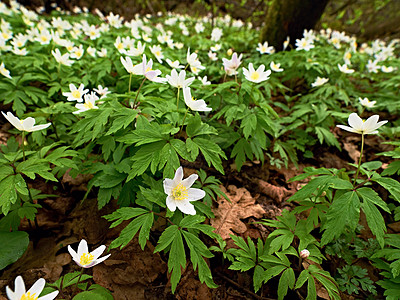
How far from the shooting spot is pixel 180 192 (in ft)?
5.40

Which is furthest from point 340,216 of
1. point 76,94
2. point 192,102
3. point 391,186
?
point 76,94

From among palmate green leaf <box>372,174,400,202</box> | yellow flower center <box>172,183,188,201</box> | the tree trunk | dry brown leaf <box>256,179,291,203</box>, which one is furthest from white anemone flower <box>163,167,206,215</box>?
the tree trunk

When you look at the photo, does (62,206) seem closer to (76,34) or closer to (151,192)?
(151,192)

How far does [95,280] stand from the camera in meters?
1.74

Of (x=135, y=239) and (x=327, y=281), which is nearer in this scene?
(x=327, y=281)

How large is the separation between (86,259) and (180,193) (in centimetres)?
69

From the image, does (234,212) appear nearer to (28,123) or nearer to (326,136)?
(326,136)

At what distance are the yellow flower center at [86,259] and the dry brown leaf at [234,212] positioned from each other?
3.37 ft

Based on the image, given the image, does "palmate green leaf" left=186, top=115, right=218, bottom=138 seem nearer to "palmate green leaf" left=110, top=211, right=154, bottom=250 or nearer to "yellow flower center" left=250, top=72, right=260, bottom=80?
"palmate green leaf" left=110, top=211, right=154, bottom=250

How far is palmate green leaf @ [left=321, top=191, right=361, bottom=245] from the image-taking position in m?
1.56

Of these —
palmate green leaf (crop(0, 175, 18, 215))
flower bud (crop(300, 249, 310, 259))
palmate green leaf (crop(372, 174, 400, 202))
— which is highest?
palmate green leaf (crop(372, 174, 400, 202))

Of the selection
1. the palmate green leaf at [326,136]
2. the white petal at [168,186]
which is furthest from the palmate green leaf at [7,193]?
the palmate green leaf at [326,136]

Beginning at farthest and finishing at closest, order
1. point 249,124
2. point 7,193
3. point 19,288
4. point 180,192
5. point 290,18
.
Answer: point 290,18 → point 249,124 → point 180,192 → point 7,193 → point 19,288

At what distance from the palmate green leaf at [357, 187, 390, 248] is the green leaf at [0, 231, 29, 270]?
2.45 meters
